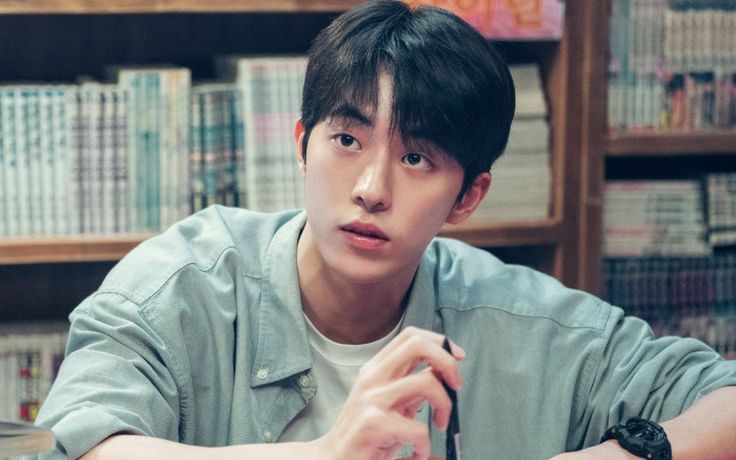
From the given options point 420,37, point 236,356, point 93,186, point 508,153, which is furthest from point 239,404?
point 508,153

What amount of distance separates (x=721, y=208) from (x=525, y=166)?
1.53 feet

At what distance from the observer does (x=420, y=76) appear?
133 cm

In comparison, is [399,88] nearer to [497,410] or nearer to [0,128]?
[497,410]

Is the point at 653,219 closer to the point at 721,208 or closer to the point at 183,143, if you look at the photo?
the point at 721,208

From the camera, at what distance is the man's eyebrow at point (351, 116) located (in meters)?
1.32

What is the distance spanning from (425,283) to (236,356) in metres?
0.30

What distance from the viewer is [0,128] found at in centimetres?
190

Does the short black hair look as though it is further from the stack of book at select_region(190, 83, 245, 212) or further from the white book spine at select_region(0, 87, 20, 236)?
the white book spine at select_region(0, 87, 20, 236)

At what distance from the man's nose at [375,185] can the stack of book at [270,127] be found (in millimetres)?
685

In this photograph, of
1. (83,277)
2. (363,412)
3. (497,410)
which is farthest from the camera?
(83,277)

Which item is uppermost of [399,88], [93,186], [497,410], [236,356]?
[399,88]

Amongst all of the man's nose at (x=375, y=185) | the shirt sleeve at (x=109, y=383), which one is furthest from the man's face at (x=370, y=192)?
the shirt sleeve at (x=109, y=383)

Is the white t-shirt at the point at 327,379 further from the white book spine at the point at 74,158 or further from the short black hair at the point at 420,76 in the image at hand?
the white book spine at the point at 74,158

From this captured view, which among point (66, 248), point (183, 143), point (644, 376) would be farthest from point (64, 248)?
point (644, 376)
